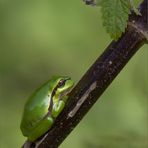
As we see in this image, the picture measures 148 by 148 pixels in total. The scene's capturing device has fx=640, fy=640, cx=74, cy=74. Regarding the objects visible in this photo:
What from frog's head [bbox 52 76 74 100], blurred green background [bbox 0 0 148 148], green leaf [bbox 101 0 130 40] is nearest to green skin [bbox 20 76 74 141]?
frog's head [bbox 52 76 74 100]

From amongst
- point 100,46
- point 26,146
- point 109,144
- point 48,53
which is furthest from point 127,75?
point 26,146

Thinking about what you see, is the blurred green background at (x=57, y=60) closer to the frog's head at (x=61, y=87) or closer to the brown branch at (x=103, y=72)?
the frog's head at (x=61, y=87)

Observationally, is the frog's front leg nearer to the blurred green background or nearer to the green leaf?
the green leaf

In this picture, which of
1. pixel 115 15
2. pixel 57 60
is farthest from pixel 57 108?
pixel 57 60

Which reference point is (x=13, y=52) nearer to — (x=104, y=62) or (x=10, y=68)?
(x=10, y=68)

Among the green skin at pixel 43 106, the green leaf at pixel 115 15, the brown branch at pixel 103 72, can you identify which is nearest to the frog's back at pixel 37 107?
the green skin at pixel 43 106

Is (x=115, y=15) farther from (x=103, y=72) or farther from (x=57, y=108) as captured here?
(x=57, y=108)
